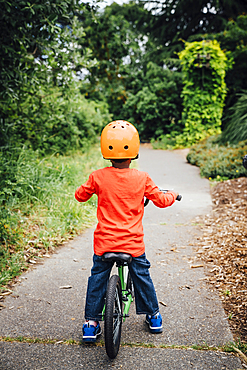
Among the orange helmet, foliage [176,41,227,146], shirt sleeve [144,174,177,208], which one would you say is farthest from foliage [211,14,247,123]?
the orange helmet

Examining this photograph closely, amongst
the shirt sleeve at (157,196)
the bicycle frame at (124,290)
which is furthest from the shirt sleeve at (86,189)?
the bicycle frame at (124,290)

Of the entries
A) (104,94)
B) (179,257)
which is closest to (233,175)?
(179,257)

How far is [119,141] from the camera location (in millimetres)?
2326

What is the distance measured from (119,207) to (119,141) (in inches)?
18.8

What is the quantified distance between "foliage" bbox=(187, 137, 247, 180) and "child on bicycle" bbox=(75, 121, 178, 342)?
5676mm

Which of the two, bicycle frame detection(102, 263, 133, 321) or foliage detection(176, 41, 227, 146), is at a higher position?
foliage detection(176, 41, 227, 146)

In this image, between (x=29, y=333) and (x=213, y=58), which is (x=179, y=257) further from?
(x=213, y=58)

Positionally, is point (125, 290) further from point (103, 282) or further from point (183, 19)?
point (183, 19)

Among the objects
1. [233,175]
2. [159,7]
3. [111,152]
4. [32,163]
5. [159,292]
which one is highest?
[159,7]

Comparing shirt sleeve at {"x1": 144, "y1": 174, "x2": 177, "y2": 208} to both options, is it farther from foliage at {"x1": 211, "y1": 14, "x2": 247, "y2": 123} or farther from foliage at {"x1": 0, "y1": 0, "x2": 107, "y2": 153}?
foliage at {"x1": 211, "y1": 14, "x2": 247, "y2": 123}

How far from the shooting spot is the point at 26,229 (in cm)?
454

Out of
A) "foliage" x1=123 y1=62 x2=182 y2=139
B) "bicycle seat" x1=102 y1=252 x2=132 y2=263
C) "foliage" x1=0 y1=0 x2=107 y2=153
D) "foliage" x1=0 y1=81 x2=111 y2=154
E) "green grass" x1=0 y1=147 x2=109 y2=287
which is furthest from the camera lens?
"foliage" x1=123 y1=62 x2=182 y2=139

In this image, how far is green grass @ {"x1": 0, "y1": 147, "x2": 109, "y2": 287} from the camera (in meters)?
3.99

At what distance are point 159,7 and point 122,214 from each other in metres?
17.8
